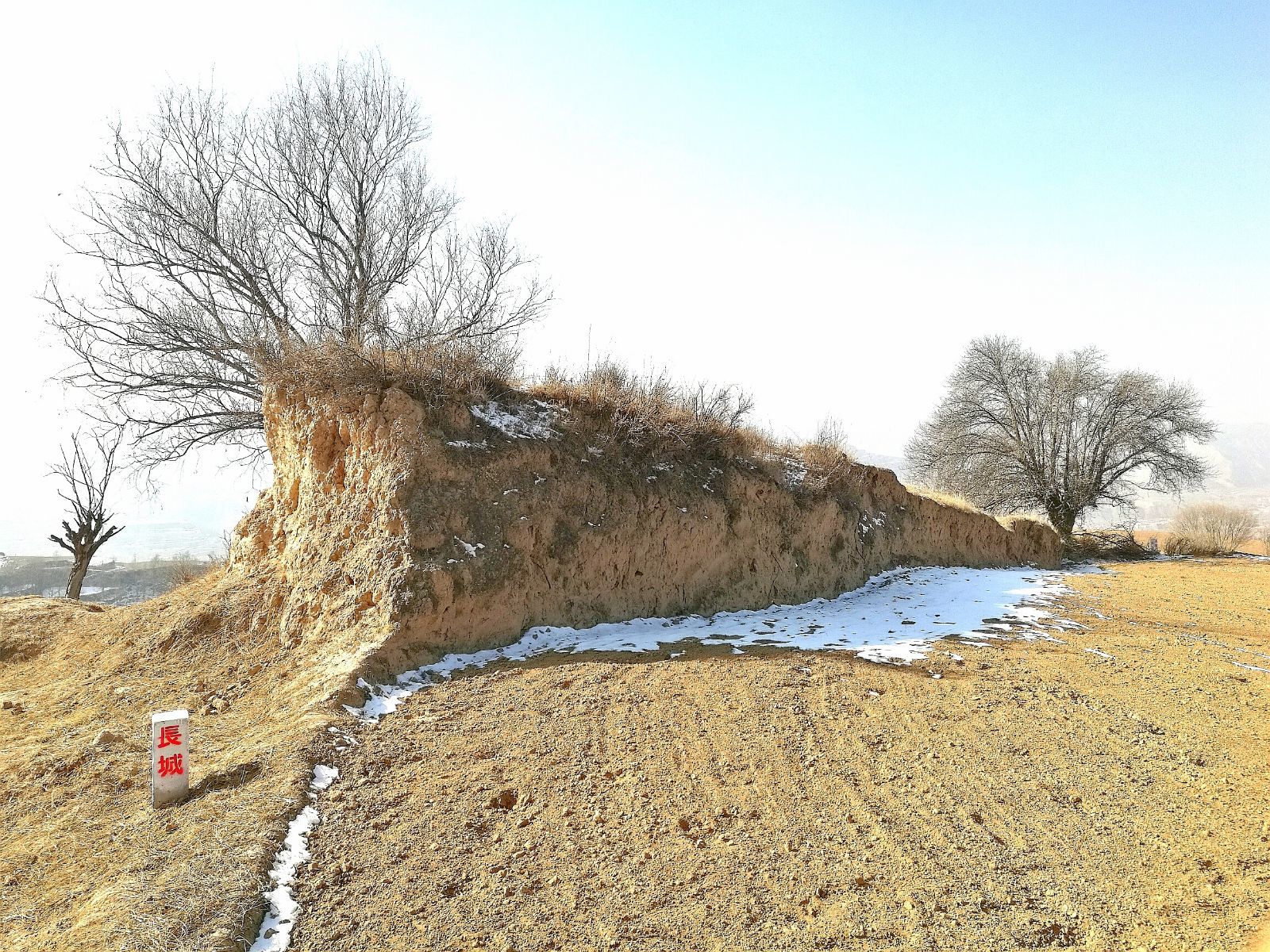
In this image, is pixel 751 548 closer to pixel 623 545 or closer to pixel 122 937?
pixel 623 545

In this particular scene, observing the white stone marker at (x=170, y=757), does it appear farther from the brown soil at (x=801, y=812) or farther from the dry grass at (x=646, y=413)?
the dry grass at (x=646, y=413)

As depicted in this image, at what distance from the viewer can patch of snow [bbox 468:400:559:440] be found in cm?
797

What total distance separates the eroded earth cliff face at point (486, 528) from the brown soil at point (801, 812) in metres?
1.23

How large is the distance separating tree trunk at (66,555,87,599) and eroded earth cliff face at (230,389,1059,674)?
32.2ft

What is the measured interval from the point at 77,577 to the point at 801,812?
698 inches

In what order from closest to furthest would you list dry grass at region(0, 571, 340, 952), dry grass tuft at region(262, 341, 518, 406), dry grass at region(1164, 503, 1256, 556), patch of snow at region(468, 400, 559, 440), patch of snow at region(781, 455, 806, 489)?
1. dry grass at region(0, 571, 340, 952)
2. dry grass tuft at region(262, 341, 518, 406)
3. patch of snow at region(468, 400, 559, 440)
4. patch of snow at region(781, 455, 806, 489)
5. dry grass at region(1164, 503, 1256, 556)

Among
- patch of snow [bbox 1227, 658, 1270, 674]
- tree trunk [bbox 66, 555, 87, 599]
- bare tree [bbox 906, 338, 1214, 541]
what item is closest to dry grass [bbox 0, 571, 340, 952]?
tree trunk [bbox 66, 555, 87, 599]

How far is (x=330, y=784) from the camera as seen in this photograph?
14.0 feet

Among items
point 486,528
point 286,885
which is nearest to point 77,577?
point 486,528

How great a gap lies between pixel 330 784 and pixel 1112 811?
5016mm

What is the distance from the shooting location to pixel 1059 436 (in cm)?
2239

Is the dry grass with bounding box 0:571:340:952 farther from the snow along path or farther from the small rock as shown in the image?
the small rock

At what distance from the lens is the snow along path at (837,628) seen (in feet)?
21.5

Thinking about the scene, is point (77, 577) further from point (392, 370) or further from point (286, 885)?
point (286, 885)
